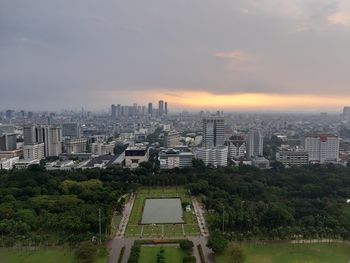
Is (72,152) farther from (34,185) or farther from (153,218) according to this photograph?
(153,218)

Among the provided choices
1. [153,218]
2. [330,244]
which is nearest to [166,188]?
[153,218]

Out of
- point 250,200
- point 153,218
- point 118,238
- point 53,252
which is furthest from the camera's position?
point 250,200

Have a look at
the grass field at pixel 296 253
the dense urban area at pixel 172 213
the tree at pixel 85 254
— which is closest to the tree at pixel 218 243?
the dense urban area at pixel 172 213

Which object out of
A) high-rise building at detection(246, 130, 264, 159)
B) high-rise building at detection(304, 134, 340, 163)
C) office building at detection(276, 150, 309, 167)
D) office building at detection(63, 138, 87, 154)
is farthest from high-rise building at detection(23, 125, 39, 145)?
high-rise building at detection(304, 134, 340, 163)

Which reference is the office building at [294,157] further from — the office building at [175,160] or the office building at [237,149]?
the office building at [175,160]

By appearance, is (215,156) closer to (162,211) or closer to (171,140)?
(171,140)

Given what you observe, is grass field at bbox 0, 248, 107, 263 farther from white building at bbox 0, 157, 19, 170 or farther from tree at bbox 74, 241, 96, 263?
white building at bbox 0, 157, 19, 170
